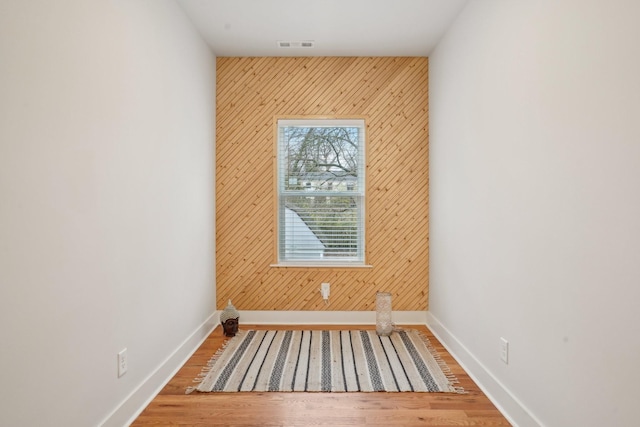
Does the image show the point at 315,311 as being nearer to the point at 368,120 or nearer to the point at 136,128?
the point at 368,120

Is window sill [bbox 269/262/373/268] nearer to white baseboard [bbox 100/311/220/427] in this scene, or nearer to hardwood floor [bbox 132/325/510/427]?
white baseboard [bbox 100/311/220/427]

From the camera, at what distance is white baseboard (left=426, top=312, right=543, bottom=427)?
6.95ft

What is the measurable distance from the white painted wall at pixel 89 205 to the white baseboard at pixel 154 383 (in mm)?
14

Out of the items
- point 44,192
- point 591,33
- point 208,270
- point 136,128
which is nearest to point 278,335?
point 208,270

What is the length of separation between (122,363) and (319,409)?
116 cm

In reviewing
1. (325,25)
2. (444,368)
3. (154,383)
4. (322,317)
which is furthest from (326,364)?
(325,25)

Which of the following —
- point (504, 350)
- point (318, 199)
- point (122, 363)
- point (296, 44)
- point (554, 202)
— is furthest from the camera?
point (318, 199)

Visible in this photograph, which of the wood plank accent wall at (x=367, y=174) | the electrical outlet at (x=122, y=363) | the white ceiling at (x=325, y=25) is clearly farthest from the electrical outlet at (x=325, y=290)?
the white ceiling at (x=325, y=25)

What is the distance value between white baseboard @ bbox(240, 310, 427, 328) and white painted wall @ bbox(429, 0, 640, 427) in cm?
103

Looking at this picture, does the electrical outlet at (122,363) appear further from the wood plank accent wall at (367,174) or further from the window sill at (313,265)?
the window sill at (313,265)

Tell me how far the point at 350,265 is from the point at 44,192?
9.85 ft

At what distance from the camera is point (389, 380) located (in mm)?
2756

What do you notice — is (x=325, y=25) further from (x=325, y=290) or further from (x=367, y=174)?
(x=325, y=290)

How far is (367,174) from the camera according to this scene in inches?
163
